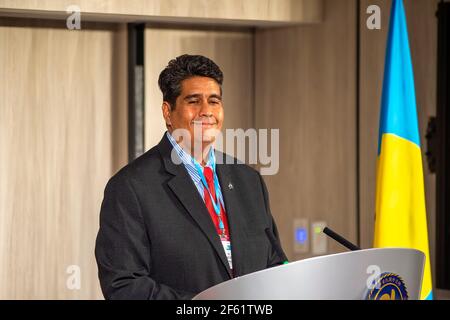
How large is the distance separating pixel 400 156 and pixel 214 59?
128 centimetres

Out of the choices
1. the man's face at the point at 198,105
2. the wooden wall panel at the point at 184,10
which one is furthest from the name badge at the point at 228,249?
the wooden wall panel at the point at 184,10

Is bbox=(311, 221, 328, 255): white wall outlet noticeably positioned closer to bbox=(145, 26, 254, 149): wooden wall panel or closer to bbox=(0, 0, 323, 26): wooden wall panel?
bbox=(145, 26, 254, 149): wooden wall panel

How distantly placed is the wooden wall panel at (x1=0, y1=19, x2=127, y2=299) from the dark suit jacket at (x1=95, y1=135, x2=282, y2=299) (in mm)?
2119

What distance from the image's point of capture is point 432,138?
3.93 metres

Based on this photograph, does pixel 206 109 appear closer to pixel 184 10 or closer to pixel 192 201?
pixel 192 201

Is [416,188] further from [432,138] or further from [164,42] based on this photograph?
[164,42]

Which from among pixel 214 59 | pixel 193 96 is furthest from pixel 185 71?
pixel 214 59

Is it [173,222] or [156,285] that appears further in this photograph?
[173,222]

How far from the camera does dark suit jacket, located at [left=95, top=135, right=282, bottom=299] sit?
1982 mm

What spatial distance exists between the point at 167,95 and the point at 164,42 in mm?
2144

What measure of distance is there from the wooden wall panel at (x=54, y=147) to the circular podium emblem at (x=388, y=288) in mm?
2913

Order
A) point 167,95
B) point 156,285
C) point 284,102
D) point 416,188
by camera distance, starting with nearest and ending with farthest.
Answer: point 156,285 → point 167,95 → point 416,188 → point 284,102

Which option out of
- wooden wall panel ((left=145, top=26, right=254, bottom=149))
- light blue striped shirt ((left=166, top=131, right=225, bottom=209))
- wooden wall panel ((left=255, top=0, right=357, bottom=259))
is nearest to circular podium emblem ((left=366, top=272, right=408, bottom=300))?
light blue striped shirt ((left=166, top=131, right=225, bottom=209))
